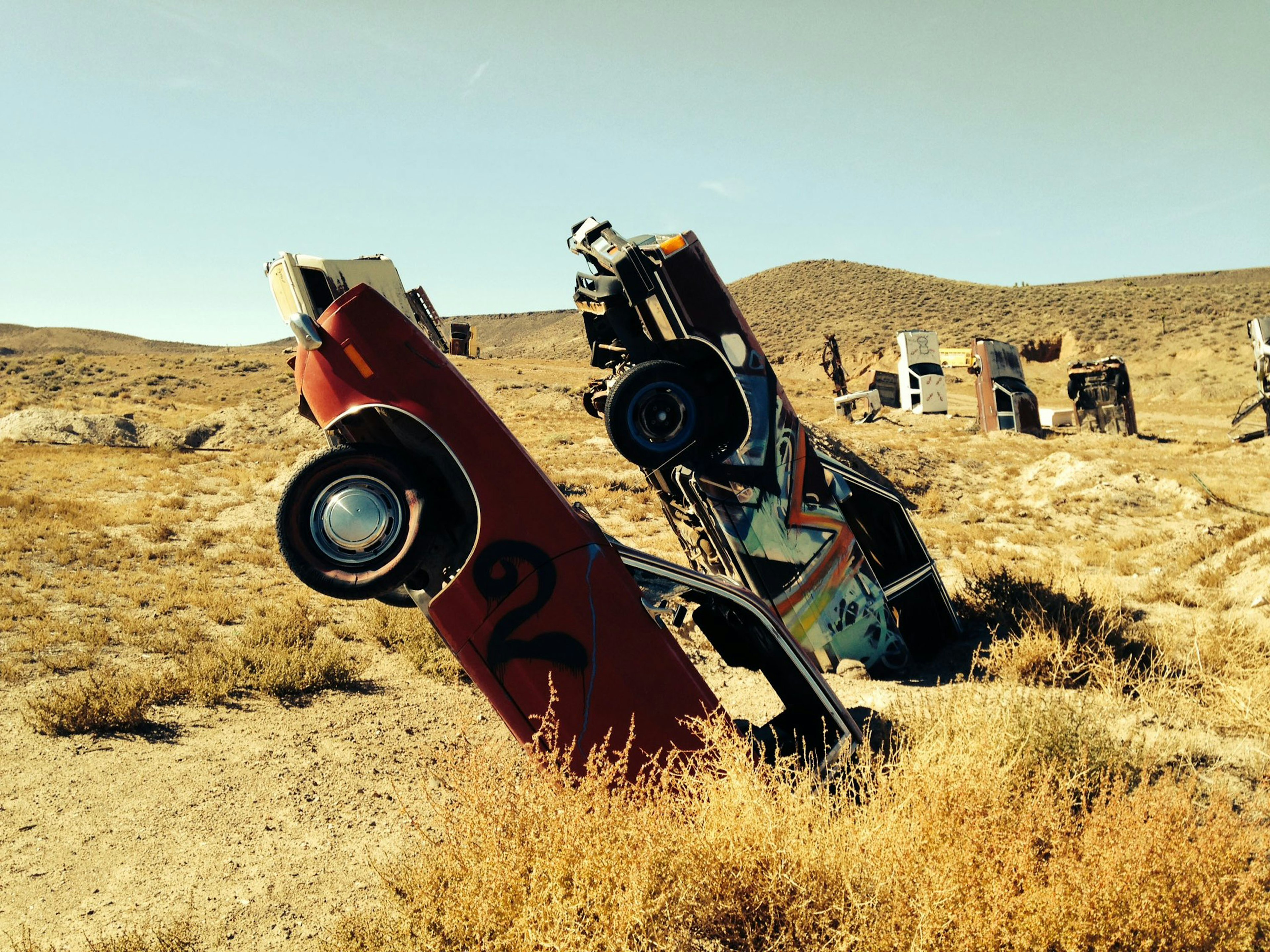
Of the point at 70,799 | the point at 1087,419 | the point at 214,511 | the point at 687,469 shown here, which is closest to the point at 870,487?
the point at 687,469

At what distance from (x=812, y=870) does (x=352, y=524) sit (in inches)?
88.9

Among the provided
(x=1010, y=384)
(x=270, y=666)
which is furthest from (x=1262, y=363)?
(x=270, y=666)

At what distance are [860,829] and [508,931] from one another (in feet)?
4.16

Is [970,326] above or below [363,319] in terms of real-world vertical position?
above

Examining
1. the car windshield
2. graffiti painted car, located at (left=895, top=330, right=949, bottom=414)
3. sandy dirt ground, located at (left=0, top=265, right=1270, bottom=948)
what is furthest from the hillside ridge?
sandy dirt ground, located at (left=0, top=265, right=1270, bottom=948)

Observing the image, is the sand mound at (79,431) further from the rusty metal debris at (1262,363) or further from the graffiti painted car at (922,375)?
the rusty metal debris at (1262,363)

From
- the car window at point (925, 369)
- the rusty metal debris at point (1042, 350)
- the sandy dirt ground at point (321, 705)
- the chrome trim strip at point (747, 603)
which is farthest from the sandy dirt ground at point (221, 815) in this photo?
the rusty metal debris at point (1042, 350)

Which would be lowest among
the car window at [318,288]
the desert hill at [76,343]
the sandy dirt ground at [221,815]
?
the sandy dirt ground at [221,815]

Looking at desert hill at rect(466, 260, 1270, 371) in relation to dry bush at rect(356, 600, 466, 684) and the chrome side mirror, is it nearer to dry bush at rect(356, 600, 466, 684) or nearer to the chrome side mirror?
dry bush at rect(356, 600, 466, 684)

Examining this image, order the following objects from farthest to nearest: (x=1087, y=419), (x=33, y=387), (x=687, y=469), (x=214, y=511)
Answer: (x=33, y=387) < (x=1087, y=419) < (x=214, y=511) < (x=687, y=469)

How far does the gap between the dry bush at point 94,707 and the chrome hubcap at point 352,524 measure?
330cm

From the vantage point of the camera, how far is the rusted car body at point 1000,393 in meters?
25.4

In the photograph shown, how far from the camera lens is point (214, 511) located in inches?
531

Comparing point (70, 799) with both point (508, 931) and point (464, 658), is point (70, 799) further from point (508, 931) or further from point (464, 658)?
point (508, 931)
